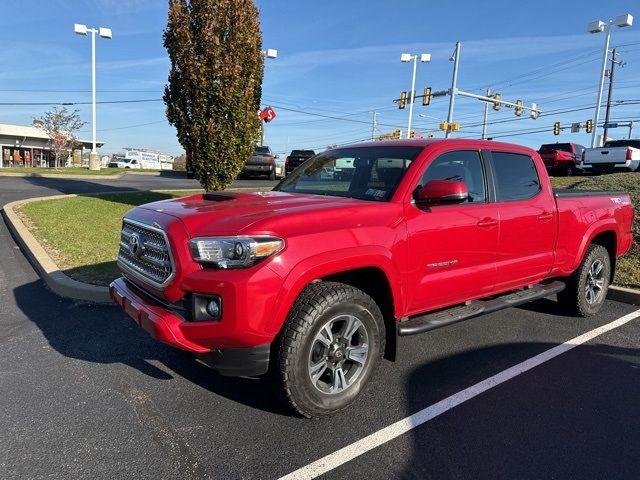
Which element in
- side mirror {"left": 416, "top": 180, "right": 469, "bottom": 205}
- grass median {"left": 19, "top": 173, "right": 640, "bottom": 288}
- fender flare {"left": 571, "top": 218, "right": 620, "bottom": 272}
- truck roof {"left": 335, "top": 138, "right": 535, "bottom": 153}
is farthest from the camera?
grass median {"left": 19, "top": 173, "right": 640, "bottom": 288}

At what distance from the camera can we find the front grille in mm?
3109

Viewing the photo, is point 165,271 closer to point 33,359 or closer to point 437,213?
point 33,359

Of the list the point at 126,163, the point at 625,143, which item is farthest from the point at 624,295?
the point at 126,163

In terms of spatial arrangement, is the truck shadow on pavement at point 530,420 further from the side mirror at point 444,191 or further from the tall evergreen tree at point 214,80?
the tall evergreen tree at point 214,80

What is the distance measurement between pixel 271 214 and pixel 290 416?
136cm

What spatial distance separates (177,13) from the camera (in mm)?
9945

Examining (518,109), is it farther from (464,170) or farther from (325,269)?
(325,269)

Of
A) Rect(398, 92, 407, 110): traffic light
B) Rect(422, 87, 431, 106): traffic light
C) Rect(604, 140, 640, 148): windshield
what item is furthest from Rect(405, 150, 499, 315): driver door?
Rect(398, 92, 407, 110): traffic light

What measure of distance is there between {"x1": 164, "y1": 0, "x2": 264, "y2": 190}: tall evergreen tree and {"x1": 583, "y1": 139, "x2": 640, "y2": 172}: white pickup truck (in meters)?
15.2

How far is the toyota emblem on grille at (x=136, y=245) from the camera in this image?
343 centimetres

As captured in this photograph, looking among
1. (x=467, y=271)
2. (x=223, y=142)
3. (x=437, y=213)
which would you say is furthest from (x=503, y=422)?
(x=223, y=142)

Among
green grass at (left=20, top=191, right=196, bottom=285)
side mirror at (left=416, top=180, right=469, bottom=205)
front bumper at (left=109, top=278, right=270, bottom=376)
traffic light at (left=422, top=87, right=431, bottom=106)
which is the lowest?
green grass at (left=20, top=191, right=196, bottom=285)

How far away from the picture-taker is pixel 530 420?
127 inches

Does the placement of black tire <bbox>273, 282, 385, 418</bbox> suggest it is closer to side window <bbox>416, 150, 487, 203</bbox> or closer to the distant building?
side window <bbox>416, 150, 487, 203</bbox>
